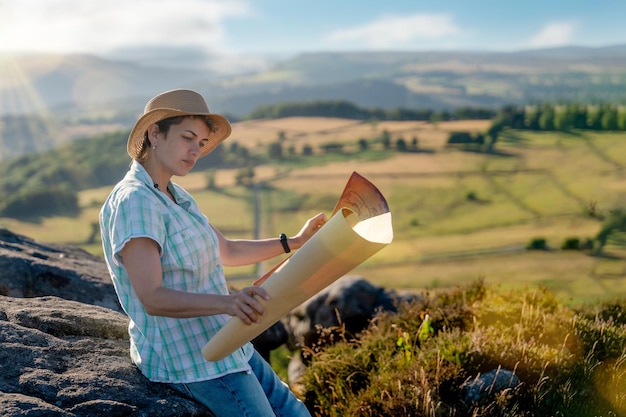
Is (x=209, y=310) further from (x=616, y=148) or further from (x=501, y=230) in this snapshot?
(x=616, y=148)

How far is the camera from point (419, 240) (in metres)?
91.3

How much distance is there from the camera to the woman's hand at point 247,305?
10.9 feet

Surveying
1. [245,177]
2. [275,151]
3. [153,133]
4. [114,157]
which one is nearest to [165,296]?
[153,133]

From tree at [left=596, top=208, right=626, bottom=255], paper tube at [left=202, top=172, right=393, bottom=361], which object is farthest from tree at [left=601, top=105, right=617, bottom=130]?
paper tube at [left=202, top=172, right=393, bottom=361]

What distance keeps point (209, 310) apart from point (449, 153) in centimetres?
12506

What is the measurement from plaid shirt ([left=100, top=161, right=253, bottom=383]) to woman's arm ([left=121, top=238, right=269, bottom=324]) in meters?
0.09

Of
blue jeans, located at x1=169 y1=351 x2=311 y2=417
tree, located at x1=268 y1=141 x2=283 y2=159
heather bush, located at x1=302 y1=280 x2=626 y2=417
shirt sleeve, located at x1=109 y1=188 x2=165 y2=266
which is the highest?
shirt sleeve, located at x1=109 y1=188 x2=165 y2=266

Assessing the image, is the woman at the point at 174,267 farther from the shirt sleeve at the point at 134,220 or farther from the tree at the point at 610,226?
the tree at the point at 610,226

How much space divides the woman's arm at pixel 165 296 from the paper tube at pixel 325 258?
0.09 metres

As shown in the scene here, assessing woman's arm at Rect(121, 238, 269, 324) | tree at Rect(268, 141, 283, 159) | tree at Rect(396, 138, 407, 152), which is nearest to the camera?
woman's arm at Rect(121, 238, 269, 324)

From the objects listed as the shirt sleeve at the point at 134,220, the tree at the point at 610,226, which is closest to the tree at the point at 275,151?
the tree at the point at 610,226

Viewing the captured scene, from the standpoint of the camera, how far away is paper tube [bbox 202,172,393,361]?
313 centimetres

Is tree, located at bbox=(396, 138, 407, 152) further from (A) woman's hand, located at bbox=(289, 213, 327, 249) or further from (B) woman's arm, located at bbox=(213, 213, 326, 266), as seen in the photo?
(A) woman's hand, located at bbox=(289, 213, 327, 249)

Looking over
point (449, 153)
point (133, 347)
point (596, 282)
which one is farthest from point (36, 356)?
point (449, 153)
